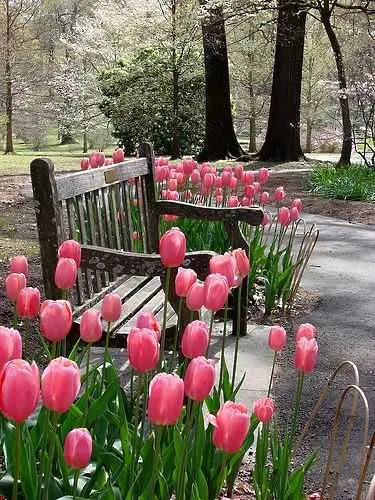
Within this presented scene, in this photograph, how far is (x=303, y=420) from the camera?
3160mm

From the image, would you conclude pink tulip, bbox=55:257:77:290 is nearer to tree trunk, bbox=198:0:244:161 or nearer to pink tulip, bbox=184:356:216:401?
pink tulip, bbox=184:356:216:401

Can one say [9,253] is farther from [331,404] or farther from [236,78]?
[236,78]

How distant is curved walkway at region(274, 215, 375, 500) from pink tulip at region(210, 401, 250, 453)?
1.39 m

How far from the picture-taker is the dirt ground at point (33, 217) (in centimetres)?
465

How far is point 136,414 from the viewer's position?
1.57 metres

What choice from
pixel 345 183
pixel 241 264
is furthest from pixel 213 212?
pixel 345 183

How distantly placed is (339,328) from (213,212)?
1.12 m

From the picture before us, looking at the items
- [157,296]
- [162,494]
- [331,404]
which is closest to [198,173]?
[157,296]

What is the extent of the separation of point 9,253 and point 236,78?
2509 centimetres

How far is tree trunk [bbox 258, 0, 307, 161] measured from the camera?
1720 cm

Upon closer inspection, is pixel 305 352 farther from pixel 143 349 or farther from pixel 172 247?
pixel 143 349

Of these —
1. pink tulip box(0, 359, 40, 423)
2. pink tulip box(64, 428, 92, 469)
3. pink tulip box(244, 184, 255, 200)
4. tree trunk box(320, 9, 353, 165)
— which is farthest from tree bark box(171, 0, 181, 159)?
pink tulip box(0, 359, 40, 423)

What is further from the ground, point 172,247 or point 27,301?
point 172,247

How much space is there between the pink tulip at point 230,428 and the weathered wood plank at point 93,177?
200cm
